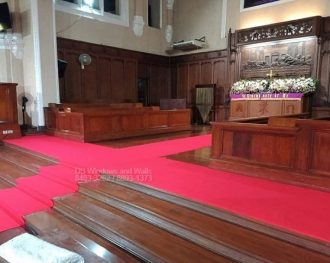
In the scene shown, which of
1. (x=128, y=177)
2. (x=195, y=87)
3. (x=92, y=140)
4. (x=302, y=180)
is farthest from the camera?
(x=195, y=87)

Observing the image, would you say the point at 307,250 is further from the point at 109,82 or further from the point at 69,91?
the point at 109,82

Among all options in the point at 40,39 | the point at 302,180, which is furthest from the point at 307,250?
the point at 40,39

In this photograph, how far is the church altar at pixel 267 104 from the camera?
7.27 meters

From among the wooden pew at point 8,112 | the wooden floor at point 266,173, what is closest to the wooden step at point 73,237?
the wooden floor at point 266,173

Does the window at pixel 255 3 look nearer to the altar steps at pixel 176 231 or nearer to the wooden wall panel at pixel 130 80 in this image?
the wooden wall panel at pixel 130 80

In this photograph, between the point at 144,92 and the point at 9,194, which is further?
the point at 144,92

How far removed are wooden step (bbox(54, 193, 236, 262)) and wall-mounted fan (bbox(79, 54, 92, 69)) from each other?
6.15m

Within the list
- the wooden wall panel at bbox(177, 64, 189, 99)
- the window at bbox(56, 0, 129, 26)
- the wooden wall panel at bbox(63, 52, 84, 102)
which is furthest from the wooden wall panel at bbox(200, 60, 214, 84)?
the wooden wall panel at bbox(63, 52, 84, 102)

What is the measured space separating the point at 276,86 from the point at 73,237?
6.79 m

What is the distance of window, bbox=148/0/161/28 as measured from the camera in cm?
1040

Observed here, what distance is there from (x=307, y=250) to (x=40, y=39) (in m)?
6.54

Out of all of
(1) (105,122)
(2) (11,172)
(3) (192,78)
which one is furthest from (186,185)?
(3) (192,78)

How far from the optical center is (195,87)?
33.1 ft

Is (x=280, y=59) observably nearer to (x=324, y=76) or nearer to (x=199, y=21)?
(x=324, y=76)
